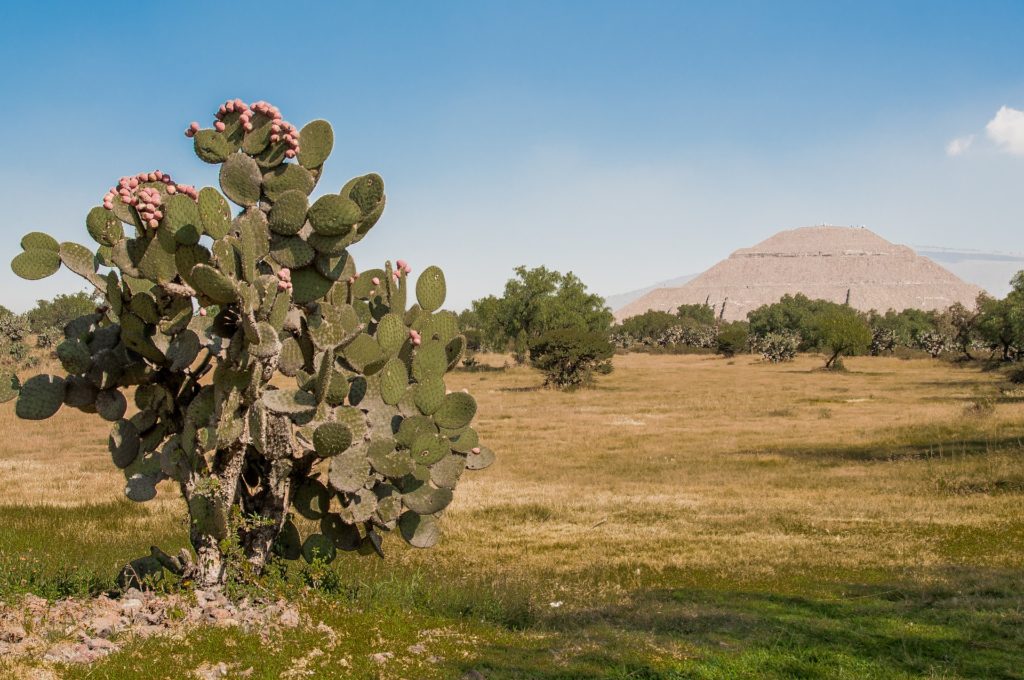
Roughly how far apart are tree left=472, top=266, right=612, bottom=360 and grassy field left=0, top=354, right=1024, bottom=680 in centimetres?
3861

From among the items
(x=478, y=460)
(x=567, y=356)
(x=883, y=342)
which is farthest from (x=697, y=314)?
(x=478, y=460)

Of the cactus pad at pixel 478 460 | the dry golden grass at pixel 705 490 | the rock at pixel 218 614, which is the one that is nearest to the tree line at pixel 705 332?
the dry golden grass at pixel 705 490

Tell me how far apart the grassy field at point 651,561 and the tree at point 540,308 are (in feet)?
127

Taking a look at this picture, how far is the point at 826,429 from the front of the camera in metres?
31.3

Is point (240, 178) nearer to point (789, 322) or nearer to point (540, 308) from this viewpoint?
point (540, 308)

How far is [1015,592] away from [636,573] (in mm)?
A: 4684

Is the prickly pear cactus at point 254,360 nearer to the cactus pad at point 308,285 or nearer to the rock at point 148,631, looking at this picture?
the cactus pad at point 308,285

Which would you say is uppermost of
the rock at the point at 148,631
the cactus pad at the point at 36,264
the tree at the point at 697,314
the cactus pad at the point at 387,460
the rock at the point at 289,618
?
the tree at the point at 697,314

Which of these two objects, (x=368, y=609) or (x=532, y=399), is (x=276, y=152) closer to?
(x=368, y=609)

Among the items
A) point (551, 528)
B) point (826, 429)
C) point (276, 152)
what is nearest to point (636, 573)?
point (551, 528)

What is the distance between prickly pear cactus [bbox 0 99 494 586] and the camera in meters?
7.25

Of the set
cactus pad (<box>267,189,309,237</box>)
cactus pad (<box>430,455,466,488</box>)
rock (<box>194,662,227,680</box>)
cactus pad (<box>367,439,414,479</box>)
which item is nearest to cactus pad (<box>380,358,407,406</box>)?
cactus pad (<box>367,439,414,479</box>)

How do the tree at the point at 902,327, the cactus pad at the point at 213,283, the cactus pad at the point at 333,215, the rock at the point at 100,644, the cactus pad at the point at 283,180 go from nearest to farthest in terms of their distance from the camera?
the rock at the point at 100,644
the cactus pad at the point at 213,283
the cactus pad at the point at 333,215
the cactus pad at the point at 283,180
the tree at the point at 902,327

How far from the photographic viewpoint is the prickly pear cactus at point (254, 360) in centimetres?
725
